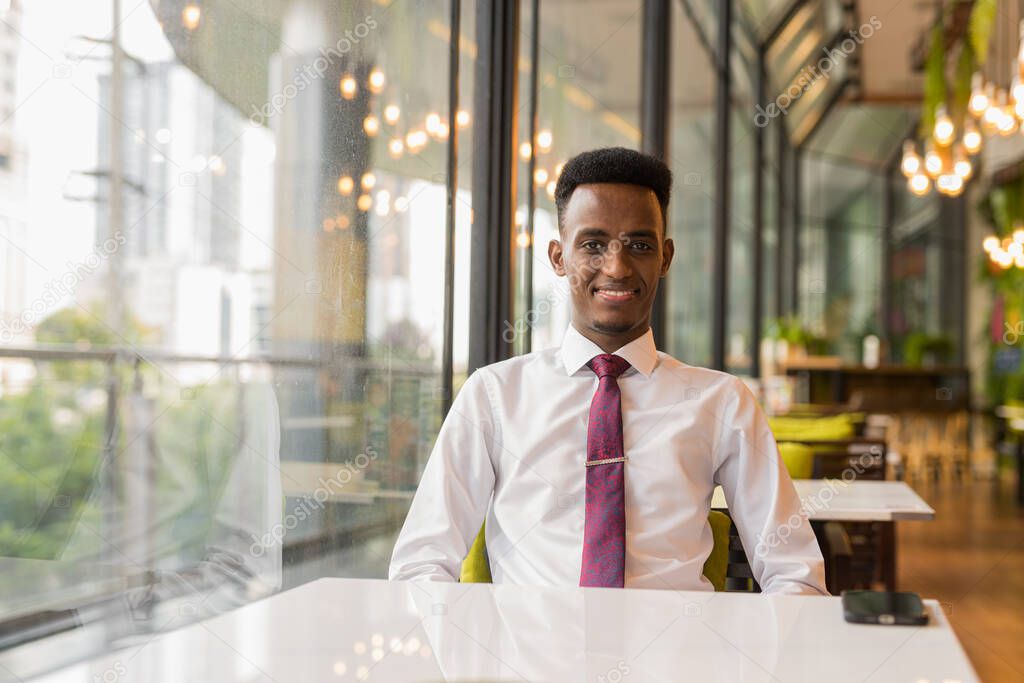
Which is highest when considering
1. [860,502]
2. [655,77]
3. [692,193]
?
[655,77]

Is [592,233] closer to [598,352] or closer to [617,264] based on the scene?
[617,264]

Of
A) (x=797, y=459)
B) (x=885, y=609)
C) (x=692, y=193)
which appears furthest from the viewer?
(x=692, y=193)

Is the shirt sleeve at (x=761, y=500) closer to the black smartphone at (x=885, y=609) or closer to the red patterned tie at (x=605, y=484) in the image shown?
the red patterned tie at (x=605, y=484)

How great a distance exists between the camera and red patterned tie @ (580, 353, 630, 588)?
181cm

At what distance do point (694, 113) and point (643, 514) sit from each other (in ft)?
24.7

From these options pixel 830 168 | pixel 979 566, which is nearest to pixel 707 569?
→ pixel 979 566

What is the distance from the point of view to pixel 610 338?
202 cm

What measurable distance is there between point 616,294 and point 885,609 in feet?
2.85

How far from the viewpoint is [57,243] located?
66.4 inches

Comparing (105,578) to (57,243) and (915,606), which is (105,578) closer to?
(57,243)

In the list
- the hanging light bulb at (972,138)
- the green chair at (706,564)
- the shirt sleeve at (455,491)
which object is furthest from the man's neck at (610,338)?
the hanging light bulb at (972,138)

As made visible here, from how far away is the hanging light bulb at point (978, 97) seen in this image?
7625 millimetres

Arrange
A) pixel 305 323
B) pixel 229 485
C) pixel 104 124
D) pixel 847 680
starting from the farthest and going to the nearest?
pixel 305 323 → pixel 229 485 → pixel 104 124 → pixel 847 680

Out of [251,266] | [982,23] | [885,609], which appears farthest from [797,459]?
[982,23]
